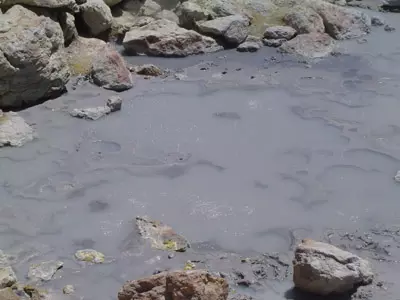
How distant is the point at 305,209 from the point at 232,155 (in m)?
0.86

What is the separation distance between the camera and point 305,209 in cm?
456

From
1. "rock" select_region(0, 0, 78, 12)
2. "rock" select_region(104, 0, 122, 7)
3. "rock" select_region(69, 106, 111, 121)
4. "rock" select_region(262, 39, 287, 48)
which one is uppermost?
"rock" select_region(0, 0, 78, 12)

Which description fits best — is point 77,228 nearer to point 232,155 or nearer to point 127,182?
point 127,182

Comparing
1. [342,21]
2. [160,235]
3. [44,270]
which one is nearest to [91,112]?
[160,235]

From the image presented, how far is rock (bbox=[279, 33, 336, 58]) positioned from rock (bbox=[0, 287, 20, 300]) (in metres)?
4.44

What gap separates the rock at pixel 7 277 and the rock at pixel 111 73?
9.00 ft

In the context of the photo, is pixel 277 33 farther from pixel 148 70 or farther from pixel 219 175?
pixel 219 175

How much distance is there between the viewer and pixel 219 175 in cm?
493

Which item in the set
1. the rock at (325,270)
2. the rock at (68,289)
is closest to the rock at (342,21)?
the rock at (325,270)

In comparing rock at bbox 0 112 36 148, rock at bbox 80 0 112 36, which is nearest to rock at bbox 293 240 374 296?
rock at bbox 0 112 36 148

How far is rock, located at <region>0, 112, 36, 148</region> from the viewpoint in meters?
5.18

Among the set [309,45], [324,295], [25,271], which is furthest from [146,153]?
[309,45]

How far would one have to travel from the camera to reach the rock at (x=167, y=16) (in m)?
7.61

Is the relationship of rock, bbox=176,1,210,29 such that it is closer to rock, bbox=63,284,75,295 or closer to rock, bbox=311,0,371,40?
rock, bbox=311,0,371,40
